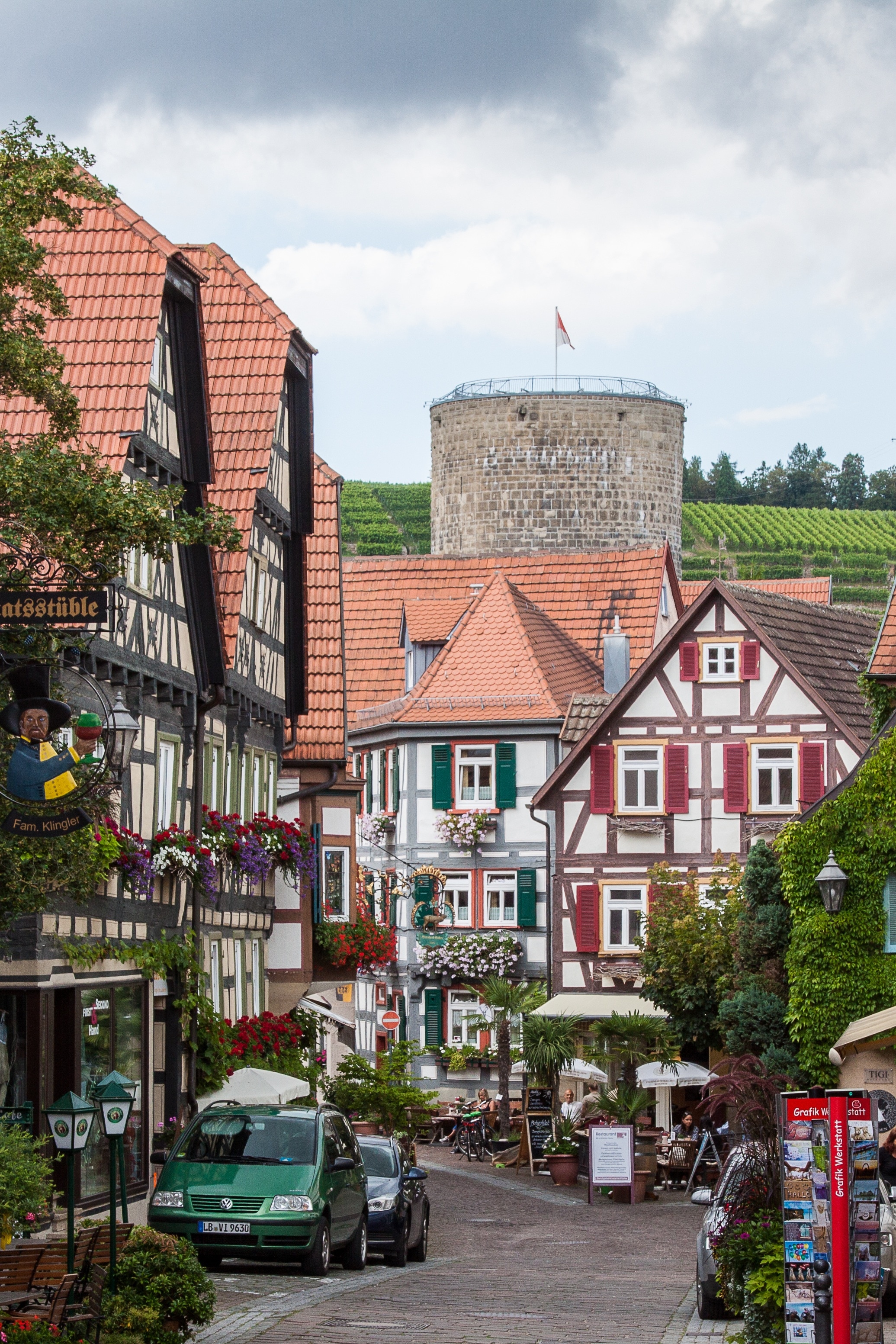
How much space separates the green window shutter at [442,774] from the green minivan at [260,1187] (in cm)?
2557

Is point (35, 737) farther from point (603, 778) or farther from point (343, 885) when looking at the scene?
point (603, 778)

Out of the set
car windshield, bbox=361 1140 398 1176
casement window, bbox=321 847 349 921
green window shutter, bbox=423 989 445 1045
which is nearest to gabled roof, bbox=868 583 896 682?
casement window, bbox=321 847 349 921

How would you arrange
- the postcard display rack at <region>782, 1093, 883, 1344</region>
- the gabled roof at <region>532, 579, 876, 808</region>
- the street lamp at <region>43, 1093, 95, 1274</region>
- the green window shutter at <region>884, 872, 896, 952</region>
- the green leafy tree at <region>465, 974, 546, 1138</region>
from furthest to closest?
the gabled roof at <region>532, 579, 876, 808</region>
the green leafy tree at <region>465, 974, 546, 1138</region>
the green window shutter at <region>884, 872, 896, 952</region>
the street lamp at <region>43, 1093, 95, 1274</region>
the postcard display rack at <region>782, 1093, 883, 1344</region>

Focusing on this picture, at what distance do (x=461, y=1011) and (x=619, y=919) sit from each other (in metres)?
6.52

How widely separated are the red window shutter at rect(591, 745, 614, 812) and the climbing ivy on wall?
35.6 feet

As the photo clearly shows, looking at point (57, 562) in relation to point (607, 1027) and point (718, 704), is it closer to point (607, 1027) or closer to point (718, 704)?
point (607, 1027)

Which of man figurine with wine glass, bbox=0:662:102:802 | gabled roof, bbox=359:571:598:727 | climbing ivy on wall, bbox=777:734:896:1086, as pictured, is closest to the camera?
man figurine with wine glass, bbox=0:662:102:802

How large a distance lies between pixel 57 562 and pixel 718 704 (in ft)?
85.1

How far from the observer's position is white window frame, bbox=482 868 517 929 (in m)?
43.9

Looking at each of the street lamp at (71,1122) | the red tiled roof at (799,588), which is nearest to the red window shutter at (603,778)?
the red tiled roof at (799,588)

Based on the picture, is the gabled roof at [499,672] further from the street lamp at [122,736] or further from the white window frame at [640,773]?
the street lamp at [122,736]

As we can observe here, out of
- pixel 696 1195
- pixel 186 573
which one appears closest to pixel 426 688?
pixel 186 573

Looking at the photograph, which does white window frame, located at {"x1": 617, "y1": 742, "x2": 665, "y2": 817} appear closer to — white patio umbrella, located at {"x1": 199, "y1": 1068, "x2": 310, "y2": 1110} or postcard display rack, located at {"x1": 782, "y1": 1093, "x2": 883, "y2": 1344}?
white patio umbrella, located at {"x1": 199, "y1": 1068, "x2": 310, "y2": 1110}

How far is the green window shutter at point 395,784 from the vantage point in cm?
4569
